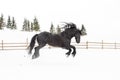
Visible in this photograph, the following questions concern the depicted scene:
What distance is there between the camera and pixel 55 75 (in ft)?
25.3

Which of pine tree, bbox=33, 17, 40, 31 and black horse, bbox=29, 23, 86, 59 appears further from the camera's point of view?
pine tree, bbox=33, 17, 40, 31

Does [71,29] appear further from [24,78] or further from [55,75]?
[24,78]

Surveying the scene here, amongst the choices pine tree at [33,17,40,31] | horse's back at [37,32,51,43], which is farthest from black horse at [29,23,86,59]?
pine tree at [33,17,40,31]

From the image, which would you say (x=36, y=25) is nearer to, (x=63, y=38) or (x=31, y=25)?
(x=31, y=25)

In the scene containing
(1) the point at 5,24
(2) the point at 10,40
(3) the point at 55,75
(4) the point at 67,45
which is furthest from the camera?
(1) the point at 5,24

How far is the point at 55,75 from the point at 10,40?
33687 millimetres

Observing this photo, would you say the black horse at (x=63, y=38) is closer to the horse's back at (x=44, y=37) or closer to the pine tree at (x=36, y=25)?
the horse's back at (x=44, y=37)

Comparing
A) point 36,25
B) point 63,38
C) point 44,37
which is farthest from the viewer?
point 36,25

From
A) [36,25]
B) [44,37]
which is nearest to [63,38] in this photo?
[44,37]

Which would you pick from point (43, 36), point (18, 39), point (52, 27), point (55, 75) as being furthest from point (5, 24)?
point (55, 75)

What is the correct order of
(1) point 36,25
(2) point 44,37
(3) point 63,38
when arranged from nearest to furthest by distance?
(3) point 63,38 → (2) point 44,37 → (1) point 36,25

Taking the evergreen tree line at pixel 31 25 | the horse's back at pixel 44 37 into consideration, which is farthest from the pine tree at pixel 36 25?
the horse's back at pixel 44 37

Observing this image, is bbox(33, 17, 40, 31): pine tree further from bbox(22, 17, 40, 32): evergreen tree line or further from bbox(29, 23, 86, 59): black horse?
bbox(29, 23, 86, 59): black horse

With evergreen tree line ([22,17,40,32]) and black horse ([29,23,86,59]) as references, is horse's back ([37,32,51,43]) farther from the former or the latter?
evergreen tree line ([22,17,40,32])
